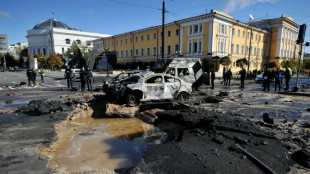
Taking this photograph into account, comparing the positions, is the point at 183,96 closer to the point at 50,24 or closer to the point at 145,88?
the point at 145,88

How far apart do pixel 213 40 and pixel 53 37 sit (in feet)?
232

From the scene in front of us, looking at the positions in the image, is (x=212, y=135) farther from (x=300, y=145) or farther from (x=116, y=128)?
(x=116, y=128)

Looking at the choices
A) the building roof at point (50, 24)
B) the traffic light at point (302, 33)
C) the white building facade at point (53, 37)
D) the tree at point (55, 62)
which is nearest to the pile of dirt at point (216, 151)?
the traffic light at point (302, 33)

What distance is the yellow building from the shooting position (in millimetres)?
34438

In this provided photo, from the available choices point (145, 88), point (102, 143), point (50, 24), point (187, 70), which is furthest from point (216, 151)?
point (50, 24)

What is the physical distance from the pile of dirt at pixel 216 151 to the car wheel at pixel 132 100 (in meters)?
3.13

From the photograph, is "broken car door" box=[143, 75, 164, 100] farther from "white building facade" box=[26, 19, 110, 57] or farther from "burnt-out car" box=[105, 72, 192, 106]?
"white building facade" box=[26, 19, 110, 57]

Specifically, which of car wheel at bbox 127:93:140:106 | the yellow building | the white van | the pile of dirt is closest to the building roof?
the yellow building

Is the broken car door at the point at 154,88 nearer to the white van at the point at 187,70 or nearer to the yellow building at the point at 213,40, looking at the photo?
the white van at the point at 187,70

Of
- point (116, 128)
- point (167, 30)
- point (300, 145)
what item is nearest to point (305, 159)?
point (300, 145)

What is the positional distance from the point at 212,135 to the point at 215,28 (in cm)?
3281

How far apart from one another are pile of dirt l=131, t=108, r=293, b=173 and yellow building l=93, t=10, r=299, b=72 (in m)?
26.3

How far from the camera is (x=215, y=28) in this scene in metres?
33.5

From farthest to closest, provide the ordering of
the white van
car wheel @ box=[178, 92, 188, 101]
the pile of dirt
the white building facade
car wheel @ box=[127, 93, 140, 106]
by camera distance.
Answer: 1. the white building facade
2. the white van
3. car wheel @ box=[178, 92, 188, 101]
4. car wheel @ box=[127, 93, 140, 106]
5. the pile of dirt
